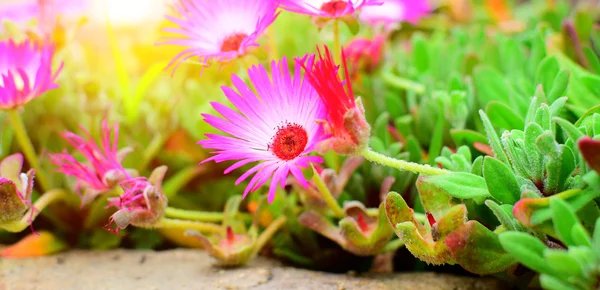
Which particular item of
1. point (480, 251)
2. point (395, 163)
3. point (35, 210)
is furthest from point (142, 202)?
point (480, 251)

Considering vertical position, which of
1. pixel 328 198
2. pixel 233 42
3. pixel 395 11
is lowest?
pixel 328 198

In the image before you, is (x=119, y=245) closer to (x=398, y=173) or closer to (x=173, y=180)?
(x=173, y=180)

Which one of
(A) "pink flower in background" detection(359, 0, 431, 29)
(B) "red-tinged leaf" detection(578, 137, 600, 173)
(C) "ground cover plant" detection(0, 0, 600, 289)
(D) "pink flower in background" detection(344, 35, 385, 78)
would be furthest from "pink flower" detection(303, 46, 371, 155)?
(A) "pink flower in background" detection(359, 0, 431, 29)

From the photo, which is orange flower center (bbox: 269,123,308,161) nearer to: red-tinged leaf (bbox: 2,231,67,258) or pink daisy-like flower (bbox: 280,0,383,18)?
pink daisy-like flower (bbox: 280,0,383,18)

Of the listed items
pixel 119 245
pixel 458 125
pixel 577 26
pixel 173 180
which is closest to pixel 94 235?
pixel 119 245

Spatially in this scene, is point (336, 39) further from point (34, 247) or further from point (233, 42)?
point (34, 247)

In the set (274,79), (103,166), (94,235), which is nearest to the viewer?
(274,79)
